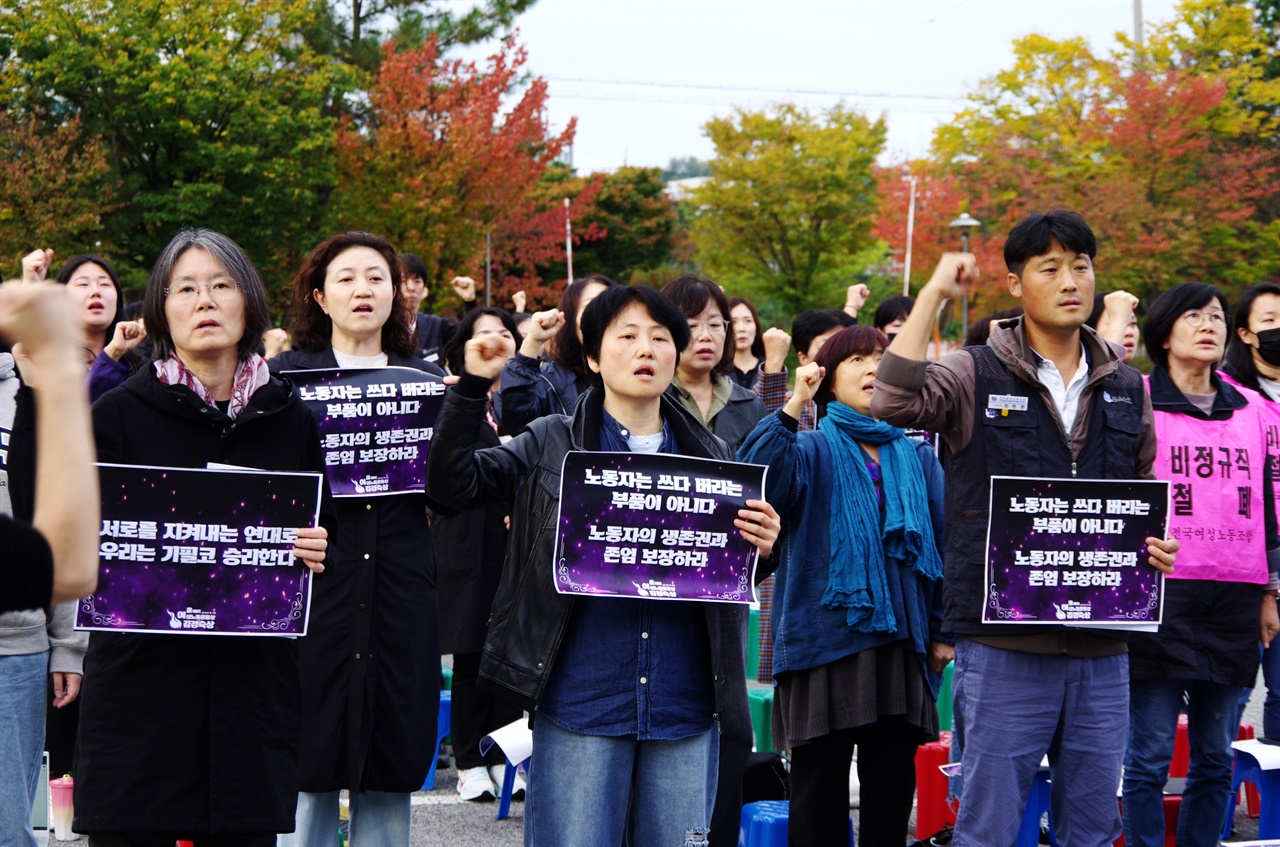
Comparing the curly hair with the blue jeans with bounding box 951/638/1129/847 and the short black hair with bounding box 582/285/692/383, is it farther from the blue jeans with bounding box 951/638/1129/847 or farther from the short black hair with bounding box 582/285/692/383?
the blue jeans with bounding box 951/638/1129/847

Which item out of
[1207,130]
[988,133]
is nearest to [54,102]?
[988,133]

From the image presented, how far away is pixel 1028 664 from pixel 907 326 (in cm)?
121

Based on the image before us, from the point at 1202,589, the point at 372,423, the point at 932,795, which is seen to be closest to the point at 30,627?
the point at 372,423

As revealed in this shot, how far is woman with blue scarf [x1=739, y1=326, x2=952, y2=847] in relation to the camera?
488 cm

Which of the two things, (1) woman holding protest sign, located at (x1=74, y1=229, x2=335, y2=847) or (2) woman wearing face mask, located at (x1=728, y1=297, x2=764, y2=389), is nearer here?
(1) woman holding protest sign, located at (x1=74, y1=229, x2=335, y2=847)

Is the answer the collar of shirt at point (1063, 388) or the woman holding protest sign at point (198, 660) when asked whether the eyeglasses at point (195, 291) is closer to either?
the woman holding protest sign at point (198, 660)

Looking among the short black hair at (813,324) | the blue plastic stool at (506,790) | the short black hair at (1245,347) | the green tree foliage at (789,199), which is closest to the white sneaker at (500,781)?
the blue plastic stool at (506,790)

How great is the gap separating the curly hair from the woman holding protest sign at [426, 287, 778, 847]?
116 centimetres

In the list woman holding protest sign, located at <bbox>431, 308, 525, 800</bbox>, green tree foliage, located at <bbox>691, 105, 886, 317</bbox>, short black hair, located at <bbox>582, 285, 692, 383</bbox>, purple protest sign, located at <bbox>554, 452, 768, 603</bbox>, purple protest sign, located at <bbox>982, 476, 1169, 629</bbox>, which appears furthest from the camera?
green tree foliage, located at <bbox>691, 105, 886, 317</bbox>

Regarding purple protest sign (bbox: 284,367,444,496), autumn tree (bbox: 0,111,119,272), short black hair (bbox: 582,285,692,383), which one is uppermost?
autumn tree (bbox: 0,111,119,272)

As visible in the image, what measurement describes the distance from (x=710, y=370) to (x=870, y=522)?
1.44 metres

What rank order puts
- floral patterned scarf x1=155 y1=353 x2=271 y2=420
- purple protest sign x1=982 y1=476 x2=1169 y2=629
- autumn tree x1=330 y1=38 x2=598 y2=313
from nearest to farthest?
floral patterned scarf x1=155 y1=353 x2=271 y2=420 → purple protest sign x1=982 y1=476 x2=1169 y2=629 → autumn tree x1=330 y1=38 x2=598 y2=313

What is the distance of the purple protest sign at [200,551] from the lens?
353cm

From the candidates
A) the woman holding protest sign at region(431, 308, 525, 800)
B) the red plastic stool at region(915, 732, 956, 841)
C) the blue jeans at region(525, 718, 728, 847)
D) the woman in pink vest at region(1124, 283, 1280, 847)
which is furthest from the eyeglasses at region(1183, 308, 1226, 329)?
the woman holding protest sign at region(431, 308, 525, 800)
